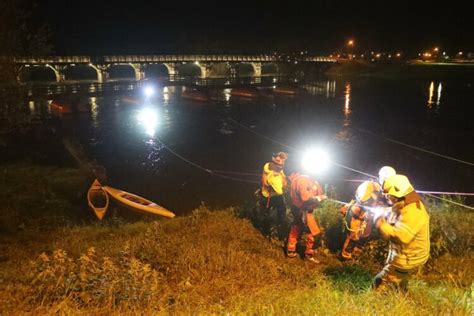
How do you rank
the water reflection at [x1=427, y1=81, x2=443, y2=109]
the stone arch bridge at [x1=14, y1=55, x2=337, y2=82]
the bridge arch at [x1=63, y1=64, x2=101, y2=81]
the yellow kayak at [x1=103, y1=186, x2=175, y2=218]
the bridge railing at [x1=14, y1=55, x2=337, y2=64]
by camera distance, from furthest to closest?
the bridge arch at [x1=63, y1=64, x2=101, y2=81] < the stone arch bridge at [x1=14, y1=55, x2=337, y2=82] < the bridge railing at [x1=14, y1=55, x2=337, y2=64] < the water reflection at [x1=427, y1=81, x2=443, y2=109] < the yellow kayak at [x1=103, y1=186, x2=175, y2=218]

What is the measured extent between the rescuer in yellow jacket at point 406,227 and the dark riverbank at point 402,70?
8550cm

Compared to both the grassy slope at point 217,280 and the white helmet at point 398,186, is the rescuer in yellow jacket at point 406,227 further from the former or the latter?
the grassy slope at point 217,280

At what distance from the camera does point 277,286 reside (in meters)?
6.67

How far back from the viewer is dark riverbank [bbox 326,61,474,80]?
8300 centimetres

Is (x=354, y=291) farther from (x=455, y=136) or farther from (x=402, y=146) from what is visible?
(x=455, y=136)

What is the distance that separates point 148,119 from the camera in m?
43.8

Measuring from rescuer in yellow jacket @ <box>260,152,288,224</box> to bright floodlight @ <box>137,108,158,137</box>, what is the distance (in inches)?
1078

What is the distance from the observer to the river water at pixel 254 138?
67.4 feet

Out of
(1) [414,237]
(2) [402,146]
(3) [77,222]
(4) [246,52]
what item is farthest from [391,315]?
(4) [246,52]

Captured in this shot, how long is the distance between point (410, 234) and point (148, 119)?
4076cm

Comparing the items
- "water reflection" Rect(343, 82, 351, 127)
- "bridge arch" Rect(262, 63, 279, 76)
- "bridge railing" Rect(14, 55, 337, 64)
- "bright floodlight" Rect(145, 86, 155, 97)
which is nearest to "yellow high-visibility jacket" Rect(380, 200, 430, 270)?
"water reflection" Rect(343, 82, 351, 127)

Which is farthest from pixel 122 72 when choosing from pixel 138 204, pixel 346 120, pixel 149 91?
pixel 138 204

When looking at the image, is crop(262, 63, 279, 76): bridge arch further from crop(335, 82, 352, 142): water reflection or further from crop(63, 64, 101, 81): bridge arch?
crop(335, 82, 352, 142): water reflection

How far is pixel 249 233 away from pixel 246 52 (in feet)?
487
